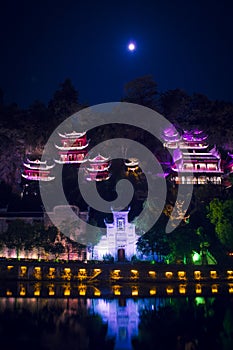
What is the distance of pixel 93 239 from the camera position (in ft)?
124

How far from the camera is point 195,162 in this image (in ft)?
186

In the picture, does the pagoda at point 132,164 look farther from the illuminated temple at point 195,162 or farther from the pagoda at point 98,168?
the illuminated temple at point 195,162

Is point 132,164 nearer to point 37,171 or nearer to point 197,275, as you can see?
point 37,171

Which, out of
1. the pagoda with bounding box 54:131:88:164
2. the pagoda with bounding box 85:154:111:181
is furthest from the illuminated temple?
the pagoda with bounding box 54:131:88:164

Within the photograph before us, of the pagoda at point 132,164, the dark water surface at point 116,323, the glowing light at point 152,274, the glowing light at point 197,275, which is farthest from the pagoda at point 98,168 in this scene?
the dark water surface at point 116,323

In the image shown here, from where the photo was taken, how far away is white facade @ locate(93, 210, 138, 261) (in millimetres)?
38062

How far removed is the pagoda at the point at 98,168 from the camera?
5594 cm

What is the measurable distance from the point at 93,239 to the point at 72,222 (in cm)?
258

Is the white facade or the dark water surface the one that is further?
the white facade

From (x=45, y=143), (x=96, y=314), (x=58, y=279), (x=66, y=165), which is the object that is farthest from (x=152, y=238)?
(x=45, y=143)

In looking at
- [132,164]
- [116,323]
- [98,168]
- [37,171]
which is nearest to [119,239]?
[98,168]

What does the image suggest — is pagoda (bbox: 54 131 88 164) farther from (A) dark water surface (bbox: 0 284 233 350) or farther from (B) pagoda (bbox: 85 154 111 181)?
(A) dark water surface (bbox: 0 284 233 350)

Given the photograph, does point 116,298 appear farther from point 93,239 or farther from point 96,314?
point 93,239

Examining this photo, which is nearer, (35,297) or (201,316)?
(201,316)
